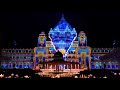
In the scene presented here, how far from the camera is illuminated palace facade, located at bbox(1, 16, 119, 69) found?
1140 inches

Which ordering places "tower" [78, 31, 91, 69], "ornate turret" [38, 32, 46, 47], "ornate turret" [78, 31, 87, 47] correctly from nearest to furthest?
"tower" [78, 31, 91, 69] < "ornate turret" [78, 31, 87, 47] < "ornate turret" [38, 32, 46, 47]

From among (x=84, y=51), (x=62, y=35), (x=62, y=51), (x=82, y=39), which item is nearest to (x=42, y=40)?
(x=62, y=35)

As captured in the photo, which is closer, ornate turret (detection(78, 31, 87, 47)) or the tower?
the tower

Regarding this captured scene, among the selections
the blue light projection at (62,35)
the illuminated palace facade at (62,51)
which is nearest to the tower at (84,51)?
the illuminated palace facade at (62,51)

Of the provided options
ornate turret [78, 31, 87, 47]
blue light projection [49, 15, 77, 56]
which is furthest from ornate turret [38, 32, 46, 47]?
ornate turret [78, 31, 87, 47]

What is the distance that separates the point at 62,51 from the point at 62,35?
1891mm

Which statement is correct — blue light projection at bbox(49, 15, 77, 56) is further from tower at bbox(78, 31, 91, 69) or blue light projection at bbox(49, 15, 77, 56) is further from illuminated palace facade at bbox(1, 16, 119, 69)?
tower at bbox(78, 31, 91, 69)

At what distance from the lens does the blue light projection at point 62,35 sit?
29000mm

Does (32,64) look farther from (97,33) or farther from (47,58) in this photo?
(97,33)

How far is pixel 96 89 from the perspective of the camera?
176 inches

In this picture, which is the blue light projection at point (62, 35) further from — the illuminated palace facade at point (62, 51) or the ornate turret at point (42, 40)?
the ornate turret at point (42, 40)

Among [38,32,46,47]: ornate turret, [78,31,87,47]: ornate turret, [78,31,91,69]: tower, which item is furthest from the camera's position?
[38,32,46,47]: ornate turret

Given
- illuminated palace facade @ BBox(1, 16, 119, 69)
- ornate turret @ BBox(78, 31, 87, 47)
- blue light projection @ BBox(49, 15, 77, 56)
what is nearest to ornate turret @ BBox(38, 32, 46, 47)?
illuminated palace facade @ BBox(1, 16, 119, 69)

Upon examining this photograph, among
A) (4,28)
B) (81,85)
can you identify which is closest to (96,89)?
(81,85)
